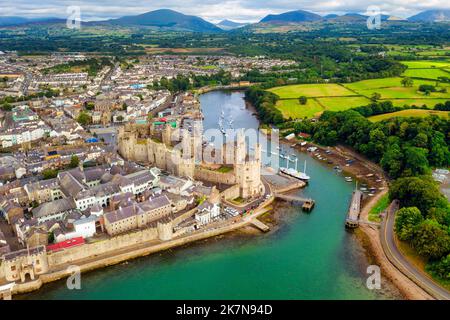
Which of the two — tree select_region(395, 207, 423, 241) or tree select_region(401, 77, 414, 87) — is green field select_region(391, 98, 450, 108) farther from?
tree select_region(395, 207, 423, 241)

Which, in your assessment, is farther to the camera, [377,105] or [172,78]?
[172,78]

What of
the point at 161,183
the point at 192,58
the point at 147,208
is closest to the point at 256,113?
the point at 161,183

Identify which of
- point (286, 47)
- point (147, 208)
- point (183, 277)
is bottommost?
point (183, 277)

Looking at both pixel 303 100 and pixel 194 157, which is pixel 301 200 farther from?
pixel 303 100

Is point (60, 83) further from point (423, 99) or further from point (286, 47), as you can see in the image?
point (286, 47)

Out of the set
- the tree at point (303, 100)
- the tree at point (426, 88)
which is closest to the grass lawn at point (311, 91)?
the tree at point (303, 100)

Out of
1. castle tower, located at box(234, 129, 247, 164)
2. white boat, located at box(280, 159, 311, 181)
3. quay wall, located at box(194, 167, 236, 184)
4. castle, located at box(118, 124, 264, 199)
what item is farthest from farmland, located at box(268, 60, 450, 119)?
castle tower, located at box(234, 129, 247, 164)

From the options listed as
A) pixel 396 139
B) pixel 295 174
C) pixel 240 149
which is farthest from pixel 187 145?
pixel 396 139
